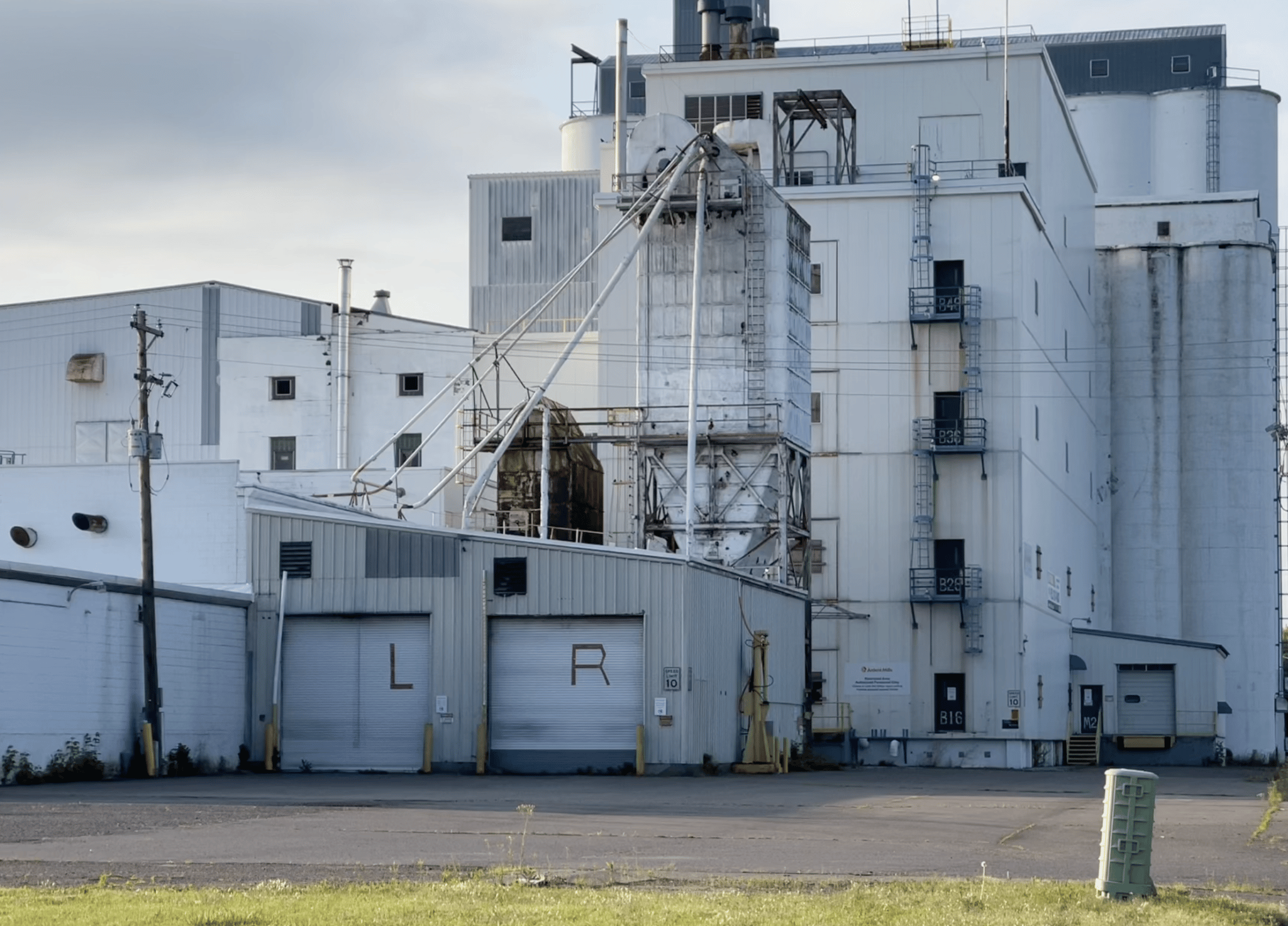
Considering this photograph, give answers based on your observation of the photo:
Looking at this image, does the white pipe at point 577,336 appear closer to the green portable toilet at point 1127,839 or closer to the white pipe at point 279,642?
the white pipe at point 279,642

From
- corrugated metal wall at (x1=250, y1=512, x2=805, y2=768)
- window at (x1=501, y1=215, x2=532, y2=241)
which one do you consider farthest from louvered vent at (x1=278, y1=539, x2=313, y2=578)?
window at (x1=501, y1=215, x2=532, y2=241)

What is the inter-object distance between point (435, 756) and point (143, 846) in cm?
1960

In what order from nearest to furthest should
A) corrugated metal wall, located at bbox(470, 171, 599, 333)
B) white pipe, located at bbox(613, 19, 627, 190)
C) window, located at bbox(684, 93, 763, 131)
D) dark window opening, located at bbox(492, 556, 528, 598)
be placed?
dark window opening, located at bbox(492, 556, 528, 598) < white pipe, located at bbox(613, 19, 627, 190) < window, located at bbox(684, 93, 763, 131) < corrugated metal wall, located at bbox(470, 171, 599, 333)

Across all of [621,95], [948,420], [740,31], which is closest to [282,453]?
[621,95]

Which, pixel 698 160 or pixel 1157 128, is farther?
pixel 1157 128

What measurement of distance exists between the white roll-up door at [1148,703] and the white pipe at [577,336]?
23.2 m

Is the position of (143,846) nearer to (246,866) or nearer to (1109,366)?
(246,866)

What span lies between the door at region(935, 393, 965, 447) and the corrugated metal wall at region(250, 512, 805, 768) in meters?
15.2

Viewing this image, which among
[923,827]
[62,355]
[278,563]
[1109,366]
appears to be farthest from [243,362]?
[923,827]

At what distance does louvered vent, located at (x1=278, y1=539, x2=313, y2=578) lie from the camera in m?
39.7

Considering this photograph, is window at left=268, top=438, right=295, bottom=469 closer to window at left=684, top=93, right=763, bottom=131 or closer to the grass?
window at left=684, top=93, right=763, bottom=131

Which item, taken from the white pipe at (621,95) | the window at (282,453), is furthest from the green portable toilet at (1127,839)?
the window at (282,453)

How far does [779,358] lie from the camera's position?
46.2 metres

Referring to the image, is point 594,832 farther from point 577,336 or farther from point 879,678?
point 879,678
